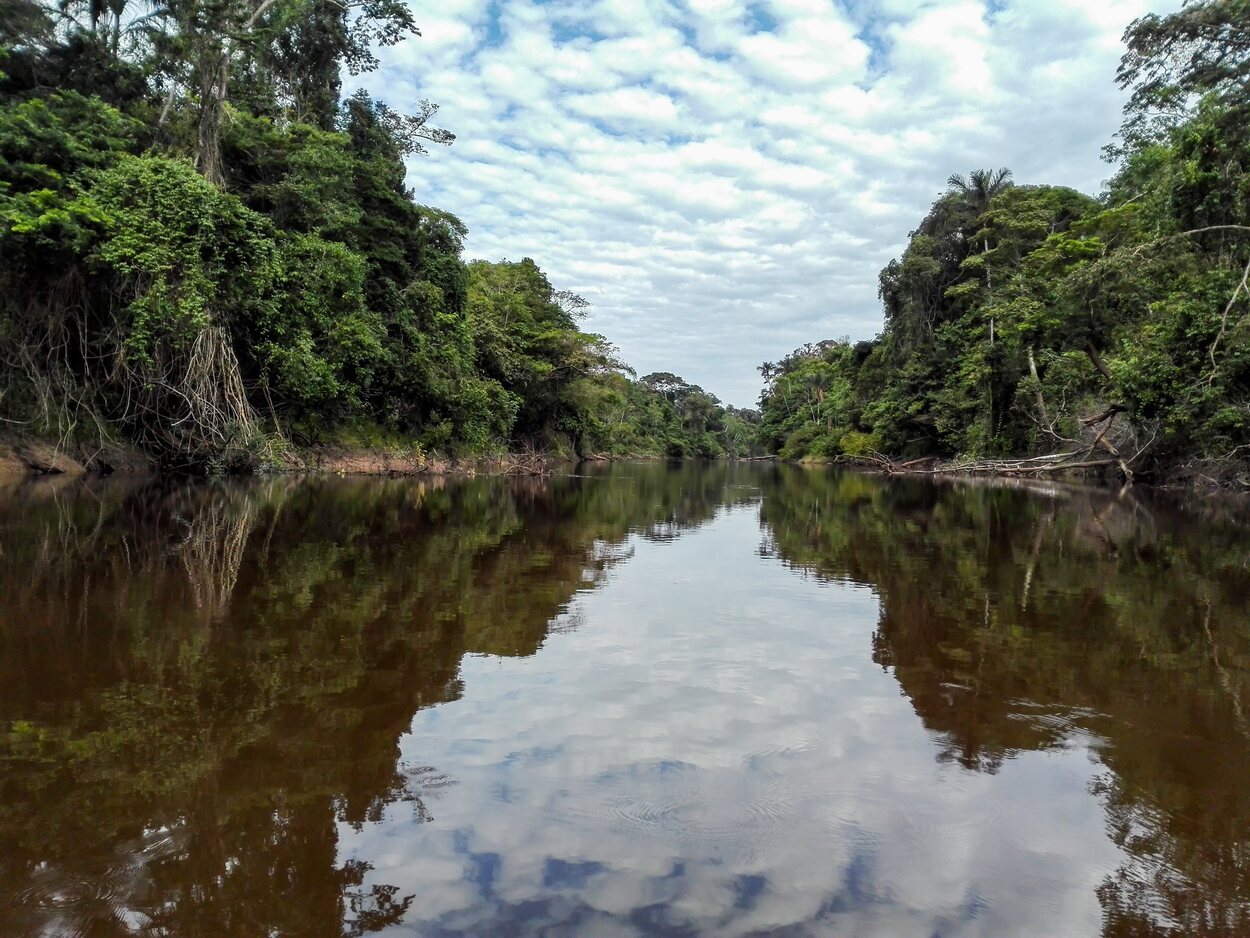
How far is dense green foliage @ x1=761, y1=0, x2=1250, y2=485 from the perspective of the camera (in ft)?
46.4

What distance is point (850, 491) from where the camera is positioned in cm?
2053

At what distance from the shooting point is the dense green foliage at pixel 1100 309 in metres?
14.1

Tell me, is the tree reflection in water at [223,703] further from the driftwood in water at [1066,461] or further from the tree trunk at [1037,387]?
the tree trunk at [1037,387]

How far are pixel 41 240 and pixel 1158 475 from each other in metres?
28.7

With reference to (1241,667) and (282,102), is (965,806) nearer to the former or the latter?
(1241,667)

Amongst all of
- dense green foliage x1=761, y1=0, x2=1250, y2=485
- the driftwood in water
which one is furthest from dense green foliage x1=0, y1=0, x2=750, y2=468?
the driftwood in water

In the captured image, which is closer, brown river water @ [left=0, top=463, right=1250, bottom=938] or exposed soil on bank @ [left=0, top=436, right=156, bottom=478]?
brown river water @ [left=0, top=463, right=1250, bottom=938]

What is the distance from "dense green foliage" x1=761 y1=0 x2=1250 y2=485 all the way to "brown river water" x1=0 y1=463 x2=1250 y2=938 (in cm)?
1148

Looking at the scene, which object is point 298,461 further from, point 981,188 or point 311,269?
point 981,188

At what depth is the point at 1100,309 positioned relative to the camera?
20.7 m

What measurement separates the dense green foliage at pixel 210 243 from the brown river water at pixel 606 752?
1022 centimetres

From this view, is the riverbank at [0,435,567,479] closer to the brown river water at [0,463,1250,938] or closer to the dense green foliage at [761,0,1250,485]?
the brown river water at [0,463,1250,938]

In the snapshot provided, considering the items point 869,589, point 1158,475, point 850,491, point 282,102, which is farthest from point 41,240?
point 1158,475

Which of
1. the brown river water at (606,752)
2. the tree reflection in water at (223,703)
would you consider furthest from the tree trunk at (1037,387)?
the tree reflection in water at (223,703)
